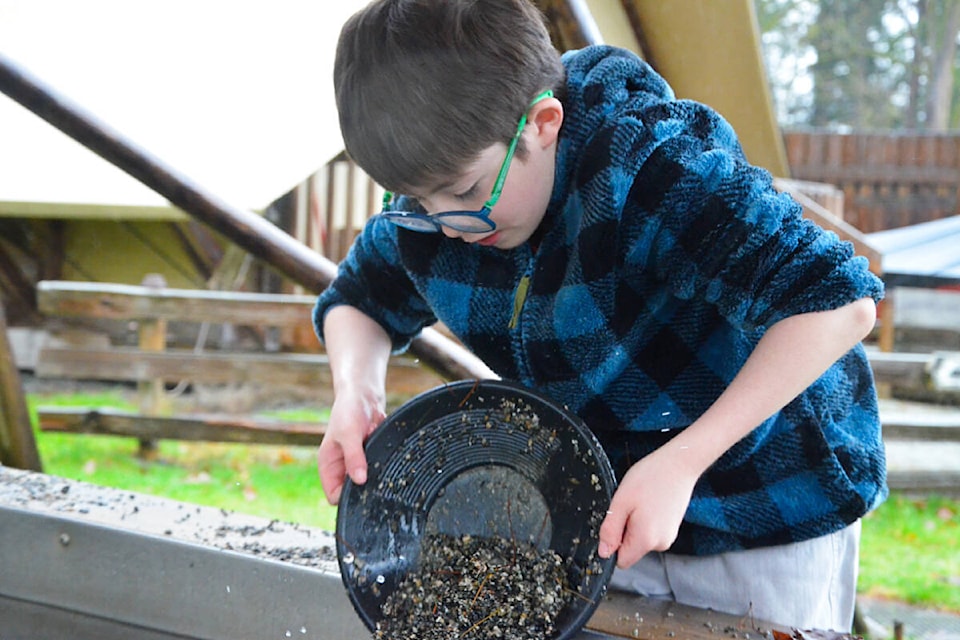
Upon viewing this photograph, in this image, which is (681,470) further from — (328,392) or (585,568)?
(328,392)

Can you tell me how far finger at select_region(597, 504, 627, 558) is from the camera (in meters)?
1.15

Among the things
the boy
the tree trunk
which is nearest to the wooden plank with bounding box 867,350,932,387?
the boy

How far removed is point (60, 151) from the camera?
357cm

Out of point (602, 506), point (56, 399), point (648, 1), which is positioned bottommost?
point (56, 399)

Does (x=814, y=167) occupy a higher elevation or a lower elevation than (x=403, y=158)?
lower

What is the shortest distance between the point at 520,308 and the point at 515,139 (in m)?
0.28

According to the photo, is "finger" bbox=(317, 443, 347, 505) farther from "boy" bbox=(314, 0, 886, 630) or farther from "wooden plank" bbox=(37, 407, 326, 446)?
"wooden plank" bbox=(37, 407, 326, 446)

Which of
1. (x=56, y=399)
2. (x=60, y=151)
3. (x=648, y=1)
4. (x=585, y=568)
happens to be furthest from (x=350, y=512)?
(x=56, y=399)

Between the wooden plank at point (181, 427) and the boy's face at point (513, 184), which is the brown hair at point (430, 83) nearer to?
the boy's face at point (513, 184)

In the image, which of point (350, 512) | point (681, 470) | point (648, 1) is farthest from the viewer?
point (648, 1)

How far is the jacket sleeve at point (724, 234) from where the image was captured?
112 centimetres

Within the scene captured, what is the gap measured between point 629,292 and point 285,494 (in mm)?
3602

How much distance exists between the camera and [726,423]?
1166mm

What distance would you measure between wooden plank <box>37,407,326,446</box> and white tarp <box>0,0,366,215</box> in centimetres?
122
